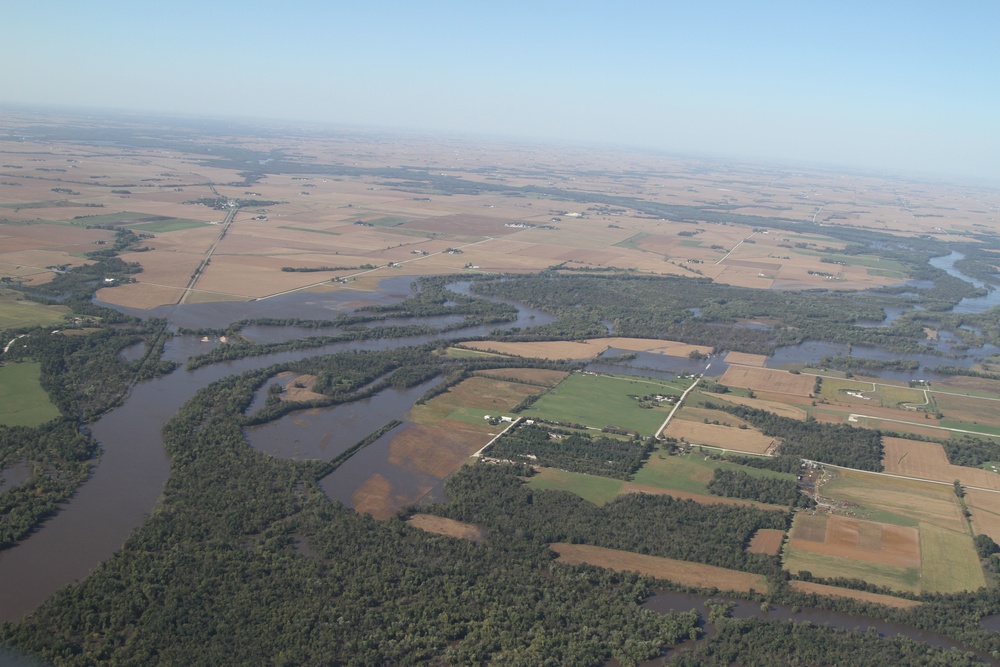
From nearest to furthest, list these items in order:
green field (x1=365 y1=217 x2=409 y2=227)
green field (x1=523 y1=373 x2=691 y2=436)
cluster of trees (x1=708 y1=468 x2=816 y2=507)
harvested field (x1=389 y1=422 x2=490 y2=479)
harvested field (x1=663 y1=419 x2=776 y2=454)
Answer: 1. cluster of trees (x1=708 y1=468 x2=816 y2=507)
2. harvested field (x1=389 y1=422 x2=490 y2=479)
3. harvested field (x1=663 y1=419 x2=776 y2=454)
4. green field (x1=523 y1=373 x2=691 y2=436)
5. green field (x1=365 y1=217 x2=409 y2=227)

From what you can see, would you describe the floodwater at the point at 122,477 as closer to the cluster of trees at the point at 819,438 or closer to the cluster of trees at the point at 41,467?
the cluster of trees at the point at 41,467

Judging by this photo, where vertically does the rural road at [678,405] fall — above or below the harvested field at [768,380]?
above

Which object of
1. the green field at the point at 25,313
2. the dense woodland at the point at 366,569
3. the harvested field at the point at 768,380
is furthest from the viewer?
the green field at the point at 25,313

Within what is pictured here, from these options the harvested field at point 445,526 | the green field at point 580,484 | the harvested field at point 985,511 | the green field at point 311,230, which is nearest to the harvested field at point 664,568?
the harvested field at point 445,526

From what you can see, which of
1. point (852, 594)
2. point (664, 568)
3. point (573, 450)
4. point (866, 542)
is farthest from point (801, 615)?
point (573, 450)

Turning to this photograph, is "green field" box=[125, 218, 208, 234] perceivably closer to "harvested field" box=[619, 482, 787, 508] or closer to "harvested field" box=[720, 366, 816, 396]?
"harvested field" box=[720, 366, 816, 396]

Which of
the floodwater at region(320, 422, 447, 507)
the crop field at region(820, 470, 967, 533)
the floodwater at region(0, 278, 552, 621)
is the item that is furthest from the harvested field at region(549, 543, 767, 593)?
the floodwater at region(0, 278, 552, 621)

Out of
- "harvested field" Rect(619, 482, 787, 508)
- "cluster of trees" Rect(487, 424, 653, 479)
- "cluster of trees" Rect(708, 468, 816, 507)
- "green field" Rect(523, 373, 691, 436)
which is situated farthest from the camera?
"green field" Rect(523, 373, 691, 436)

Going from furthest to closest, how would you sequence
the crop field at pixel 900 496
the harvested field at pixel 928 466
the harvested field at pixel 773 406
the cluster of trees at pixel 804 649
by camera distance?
the harvested field at pixel 773 406, the harvested field at pixel 928 466, the crop field at pixel 900 496, the cluster of trees at pixel 804 649
